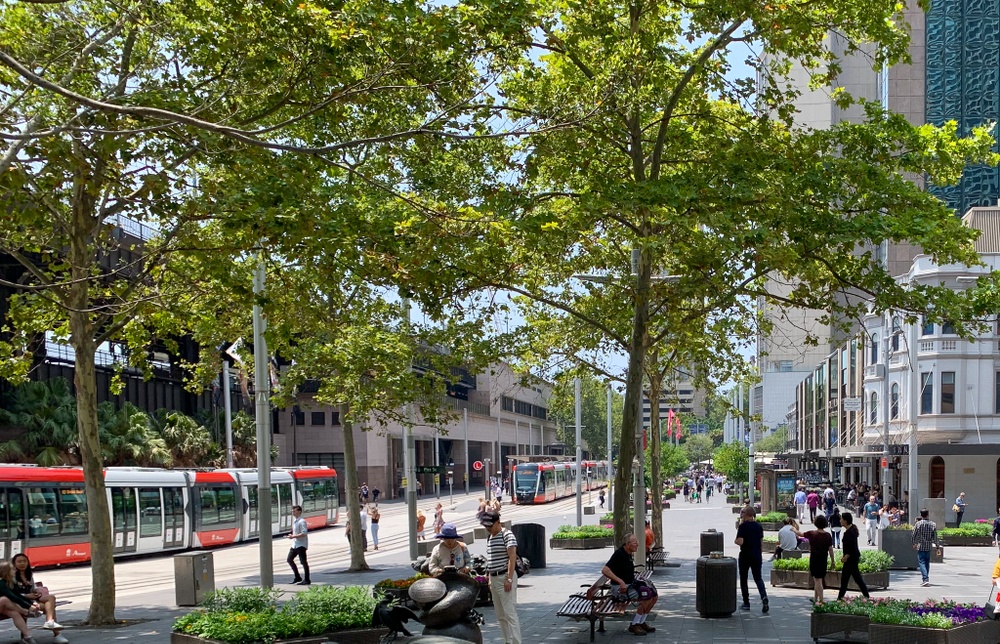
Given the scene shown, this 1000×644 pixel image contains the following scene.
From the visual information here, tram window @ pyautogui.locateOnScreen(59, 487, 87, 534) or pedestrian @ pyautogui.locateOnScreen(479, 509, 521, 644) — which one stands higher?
pedestrian @ pyautogui.locateOnScreen(479, 509, 521, 644)

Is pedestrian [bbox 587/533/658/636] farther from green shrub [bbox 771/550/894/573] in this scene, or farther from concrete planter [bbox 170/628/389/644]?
green shrub [bbox 771/550/894/573]

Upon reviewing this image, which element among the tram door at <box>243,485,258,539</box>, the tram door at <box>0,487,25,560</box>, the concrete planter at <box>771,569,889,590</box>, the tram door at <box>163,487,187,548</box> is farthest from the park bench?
the tram door at <box>243,485,258,539</box>

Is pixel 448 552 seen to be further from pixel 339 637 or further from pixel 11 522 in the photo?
pixel 11 522

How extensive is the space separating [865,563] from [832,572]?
3.31 ft

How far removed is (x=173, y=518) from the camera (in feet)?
124

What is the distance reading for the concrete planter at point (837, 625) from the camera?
1405cm

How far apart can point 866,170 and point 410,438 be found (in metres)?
16.3

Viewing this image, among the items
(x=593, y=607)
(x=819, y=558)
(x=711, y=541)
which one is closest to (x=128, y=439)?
(x=711, y=541)

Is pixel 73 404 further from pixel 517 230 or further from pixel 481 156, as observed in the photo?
pixel 517 230

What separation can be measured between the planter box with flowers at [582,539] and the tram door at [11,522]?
14.7 metres

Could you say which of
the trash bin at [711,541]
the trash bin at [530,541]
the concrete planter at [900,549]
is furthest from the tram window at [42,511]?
the concrete planter at [900,549]

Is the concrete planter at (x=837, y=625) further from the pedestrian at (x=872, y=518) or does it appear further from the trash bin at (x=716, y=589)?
the pedestrian at (x=872, y=518)

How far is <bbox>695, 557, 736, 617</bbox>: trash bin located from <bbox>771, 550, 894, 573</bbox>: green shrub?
3.50 metres

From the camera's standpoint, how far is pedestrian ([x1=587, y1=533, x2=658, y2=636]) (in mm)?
15518
